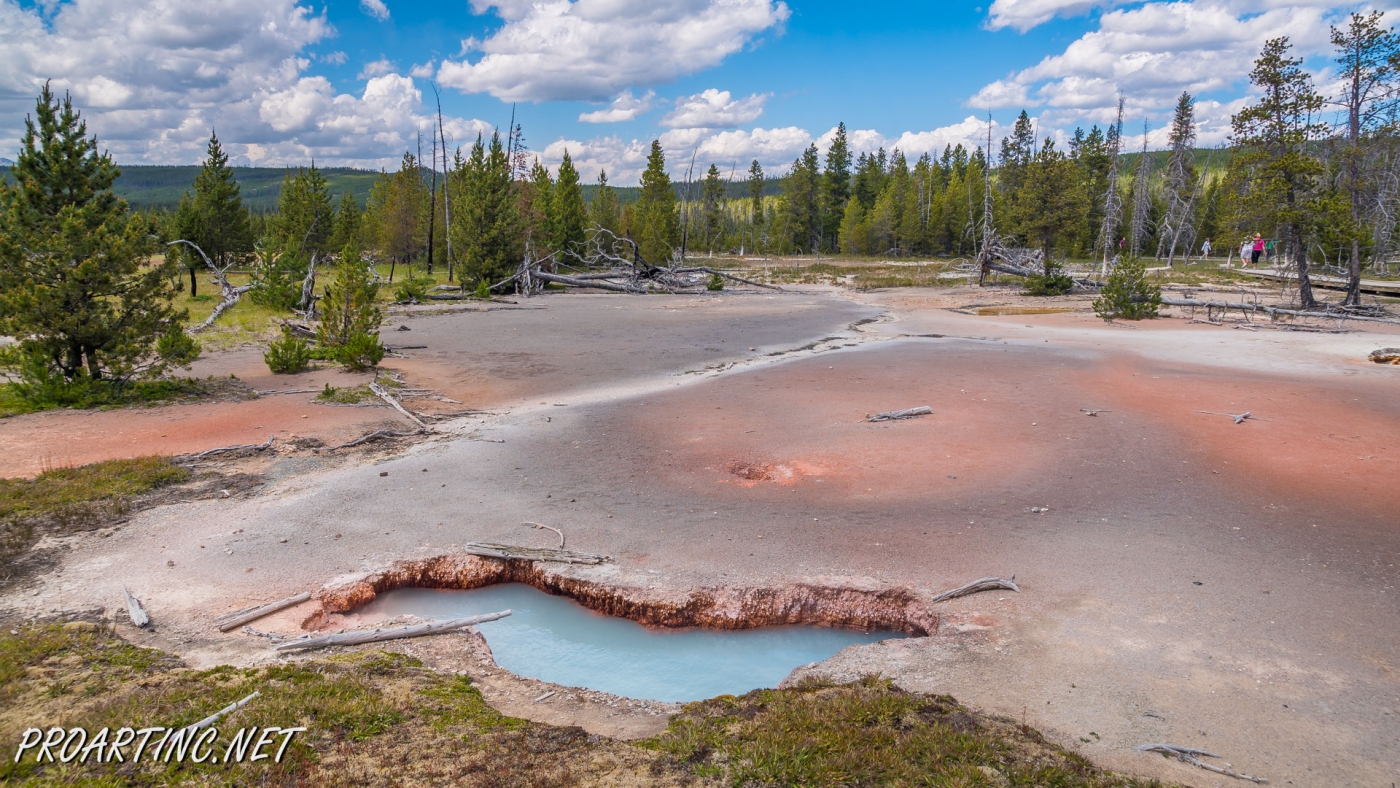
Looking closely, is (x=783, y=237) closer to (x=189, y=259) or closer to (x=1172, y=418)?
(x=189, y=259)

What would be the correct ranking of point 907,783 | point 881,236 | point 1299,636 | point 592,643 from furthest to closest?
point 881,236 → point 592,643 → point 1299,636 → point 907,783

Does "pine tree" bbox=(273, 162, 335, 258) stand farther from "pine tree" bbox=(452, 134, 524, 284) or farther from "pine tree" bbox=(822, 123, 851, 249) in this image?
"pine tree" bbox=(822, 123, 851, 249)

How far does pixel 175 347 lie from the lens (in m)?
14.8

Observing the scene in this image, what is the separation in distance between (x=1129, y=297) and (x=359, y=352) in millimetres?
26735

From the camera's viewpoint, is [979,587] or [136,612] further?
[979,587]

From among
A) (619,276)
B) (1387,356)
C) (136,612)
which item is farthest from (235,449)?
(619,276)

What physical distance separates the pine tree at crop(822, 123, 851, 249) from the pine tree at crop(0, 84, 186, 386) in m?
76.8

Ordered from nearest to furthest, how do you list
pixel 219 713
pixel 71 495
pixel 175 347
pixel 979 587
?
pixel 219 713, pixel 979 587, pixel 71 495, pixel 175 347

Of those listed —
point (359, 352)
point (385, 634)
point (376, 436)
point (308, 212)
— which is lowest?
point (385, 634)

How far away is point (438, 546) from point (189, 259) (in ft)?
101

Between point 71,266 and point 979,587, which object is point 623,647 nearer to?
point 979,587

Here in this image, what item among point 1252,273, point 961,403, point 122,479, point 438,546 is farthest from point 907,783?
point 1252,273

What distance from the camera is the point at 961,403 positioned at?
47.8 feet

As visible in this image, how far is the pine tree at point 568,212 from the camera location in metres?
50.3
